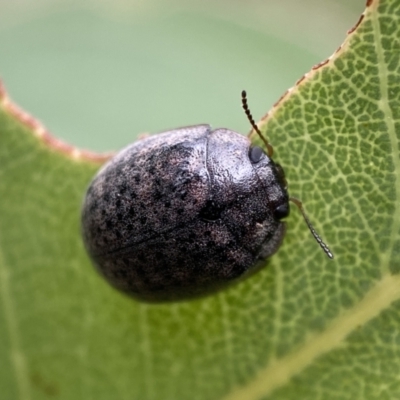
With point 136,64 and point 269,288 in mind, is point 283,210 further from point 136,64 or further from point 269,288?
point 136,64

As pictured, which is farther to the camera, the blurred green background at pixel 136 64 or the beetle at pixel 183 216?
the blurred green background at pixel 136 64

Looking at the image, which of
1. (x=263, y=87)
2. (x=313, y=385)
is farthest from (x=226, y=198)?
(x=263, y=87)

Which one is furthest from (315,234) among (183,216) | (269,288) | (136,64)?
(136,64)

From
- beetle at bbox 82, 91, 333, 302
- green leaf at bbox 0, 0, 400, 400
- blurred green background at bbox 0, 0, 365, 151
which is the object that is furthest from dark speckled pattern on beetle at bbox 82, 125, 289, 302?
blurred green background at bbox 0, 0, 365, 151

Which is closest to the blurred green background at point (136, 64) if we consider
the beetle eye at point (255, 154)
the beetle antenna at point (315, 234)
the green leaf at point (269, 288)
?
the green leaf at point (269, 288)

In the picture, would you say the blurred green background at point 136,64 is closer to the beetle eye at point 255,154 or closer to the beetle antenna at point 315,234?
the beetle eye at point 255,154

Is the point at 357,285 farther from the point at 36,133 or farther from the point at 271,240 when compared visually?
the point at 36,133
